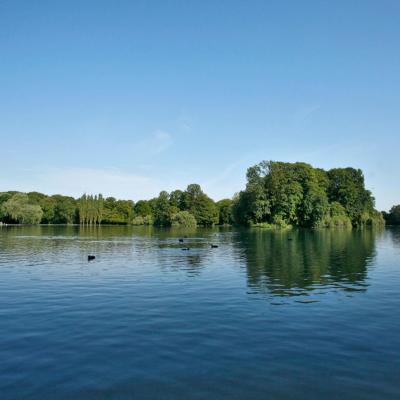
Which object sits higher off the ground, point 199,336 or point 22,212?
point 22,212

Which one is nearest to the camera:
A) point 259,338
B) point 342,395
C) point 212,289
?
point 342,395

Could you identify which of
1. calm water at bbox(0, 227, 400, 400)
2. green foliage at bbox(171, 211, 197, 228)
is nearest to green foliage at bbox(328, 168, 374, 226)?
green foliage at bbox(171, 211, 197, 228)

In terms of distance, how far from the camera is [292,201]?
431 feet

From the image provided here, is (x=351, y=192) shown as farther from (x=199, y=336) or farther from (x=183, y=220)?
(x=199, y=336)

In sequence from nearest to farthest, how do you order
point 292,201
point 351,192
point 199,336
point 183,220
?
point 199,336, point 292,201, point 351,192, point 183,220

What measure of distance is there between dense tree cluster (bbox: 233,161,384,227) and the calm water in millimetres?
98633

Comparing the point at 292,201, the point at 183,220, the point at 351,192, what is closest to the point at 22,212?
the point at 183,220

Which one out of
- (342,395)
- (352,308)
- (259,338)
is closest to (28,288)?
(259,338)

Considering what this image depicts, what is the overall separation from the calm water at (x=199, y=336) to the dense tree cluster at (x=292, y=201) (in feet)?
324

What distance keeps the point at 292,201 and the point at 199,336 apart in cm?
11832

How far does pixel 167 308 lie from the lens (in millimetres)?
22672

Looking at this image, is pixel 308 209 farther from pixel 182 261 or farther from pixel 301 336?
pixel 301 336

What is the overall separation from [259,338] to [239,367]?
3541mm

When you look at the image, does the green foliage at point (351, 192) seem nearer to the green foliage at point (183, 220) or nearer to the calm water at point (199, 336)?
the green foliage at point (183, 220)
